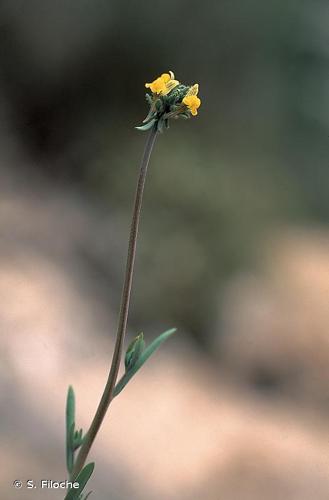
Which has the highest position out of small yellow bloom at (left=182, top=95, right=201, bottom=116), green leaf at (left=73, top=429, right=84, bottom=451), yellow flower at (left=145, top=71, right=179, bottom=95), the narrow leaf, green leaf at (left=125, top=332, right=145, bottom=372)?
yellow flower at (left=145, top=71, right=179, bottom=95)

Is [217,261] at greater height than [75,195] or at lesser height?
lesser

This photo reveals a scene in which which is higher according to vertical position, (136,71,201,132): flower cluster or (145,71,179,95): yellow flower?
(145,71,179,95): yellow flower

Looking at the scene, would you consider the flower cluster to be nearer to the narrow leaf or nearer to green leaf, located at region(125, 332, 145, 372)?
the narrow leaf

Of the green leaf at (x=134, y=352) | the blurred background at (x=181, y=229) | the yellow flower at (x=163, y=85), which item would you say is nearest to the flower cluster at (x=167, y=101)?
the yellow flower at (x=163, y=85)

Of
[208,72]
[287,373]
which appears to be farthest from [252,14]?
[287,373]

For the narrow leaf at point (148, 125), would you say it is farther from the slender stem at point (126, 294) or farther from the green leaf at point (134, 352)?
the green leaf at point (134, 352)

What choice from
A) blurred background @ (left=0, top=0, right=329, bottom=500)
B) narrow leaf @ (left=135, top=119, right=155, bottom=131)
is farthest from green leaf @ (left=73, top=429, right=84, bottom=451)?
blurred background @ (left=0, top=0, right=329, bottom=500)

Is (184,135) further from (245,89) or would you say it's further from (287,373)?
(287,373)

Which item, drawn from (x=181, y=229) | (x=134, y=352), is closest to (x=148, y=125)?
(x=134, y=352)
